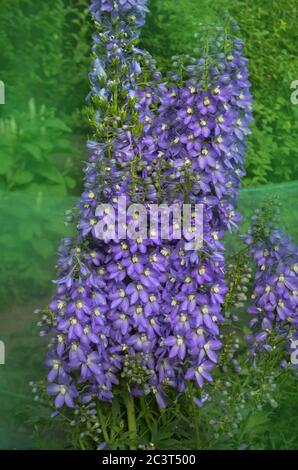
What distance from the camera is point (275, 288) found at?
9.26ft

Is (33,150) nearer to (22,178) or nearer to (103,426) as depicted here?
(22,178)

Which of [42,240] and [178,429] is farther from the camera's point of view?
[42,240]

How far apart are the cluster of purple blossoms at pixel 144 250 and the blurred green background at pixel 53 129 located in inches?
18.9

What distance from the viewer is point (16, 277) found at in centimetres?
344

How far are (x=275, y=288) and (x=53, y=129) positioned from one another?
1812mm

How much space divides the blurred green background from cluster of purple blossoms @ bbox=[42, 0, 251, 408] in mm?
481

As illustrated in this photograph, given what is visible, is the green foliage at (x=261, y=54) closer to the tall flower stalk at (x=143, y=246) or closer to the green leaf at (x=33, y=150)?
the green leaf at (x=33, y=150)

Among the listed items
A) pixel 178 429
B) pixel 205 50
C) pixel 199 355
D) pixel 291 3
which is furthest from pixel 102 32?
pixel 291 3

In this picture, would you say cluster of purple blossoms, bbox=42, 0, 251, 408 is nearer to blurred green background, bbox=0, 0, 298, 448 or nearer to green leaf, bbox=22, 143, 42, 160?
blurred green background, bbox=0, 0, 298, 448

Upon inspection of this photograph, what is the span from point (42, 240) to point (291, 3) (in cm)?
258

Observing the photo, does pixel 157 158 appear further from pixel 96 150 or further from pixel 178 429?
pixel 178 429

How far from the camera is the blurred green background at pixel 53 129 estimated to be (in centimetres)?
340

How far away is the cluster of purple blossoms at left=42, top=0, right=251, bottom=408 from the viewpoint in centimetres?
261

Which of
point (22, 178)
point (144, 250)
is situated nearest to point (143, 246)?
point (144, 250)
